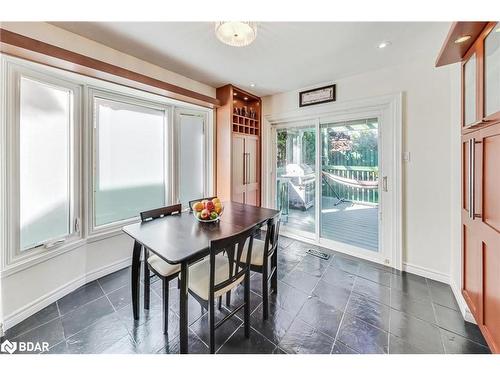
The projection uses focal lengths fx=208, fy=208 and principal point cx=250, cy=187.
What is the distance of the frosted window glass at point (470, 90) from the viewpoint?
155cm

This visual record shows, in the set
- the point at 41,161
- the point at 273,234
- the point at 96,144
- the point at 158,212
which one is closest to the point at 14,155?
the point at 41,161

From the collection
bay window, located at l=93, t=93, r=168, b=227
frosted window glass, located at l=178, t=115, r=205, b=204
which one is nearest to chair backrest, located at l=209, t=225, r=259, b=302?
bay window, located at l=93, t=93, r=168, b=227

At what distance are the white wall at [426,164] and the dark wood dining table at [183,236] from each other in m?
1.78

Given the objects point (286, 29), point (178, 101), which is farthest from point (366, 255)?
point (178, 101)

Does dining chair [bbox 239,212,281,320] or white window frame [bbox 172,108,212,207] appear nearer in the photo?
dining chair [bbox 239,212,281,320]

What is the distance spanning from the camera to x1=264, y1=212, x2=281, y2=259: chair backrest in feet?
5.94

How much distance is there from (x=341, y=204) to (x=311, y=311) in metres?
1.92

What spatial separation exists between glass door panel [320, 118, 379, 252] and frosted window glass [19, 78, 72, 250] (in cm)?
337

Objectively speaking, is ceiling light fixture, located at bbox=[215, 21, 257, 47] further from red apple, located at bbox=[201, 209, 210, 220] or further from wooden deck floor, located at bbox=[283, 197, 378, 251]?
wooden deck floor, located at bbox=[283, 197, 378, 251]

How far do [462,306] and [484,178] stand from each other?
124 cm

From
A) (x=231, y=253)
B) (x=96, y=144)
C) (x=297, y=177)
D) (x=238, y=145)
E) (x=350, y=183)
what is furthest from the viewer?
(x=297, y=177)

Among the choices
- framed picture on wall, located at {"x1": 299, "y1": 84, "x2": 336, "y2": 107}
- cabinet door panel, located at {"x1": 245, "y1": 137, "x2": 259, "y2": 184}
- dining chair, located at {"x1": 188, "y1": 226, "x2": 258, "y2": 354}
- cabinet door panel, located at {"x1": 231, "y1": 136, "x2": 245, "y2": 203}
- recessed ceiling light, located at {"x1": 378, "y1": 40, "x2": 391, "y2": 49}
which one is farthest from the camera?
cabinet door panel, located at {"x1": 245, "y1": 137, "x2": 259, "y2": 184}

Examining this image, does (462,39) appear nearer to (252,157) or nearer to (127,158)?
(252,157)

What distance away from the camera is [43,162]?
1.98 metres
